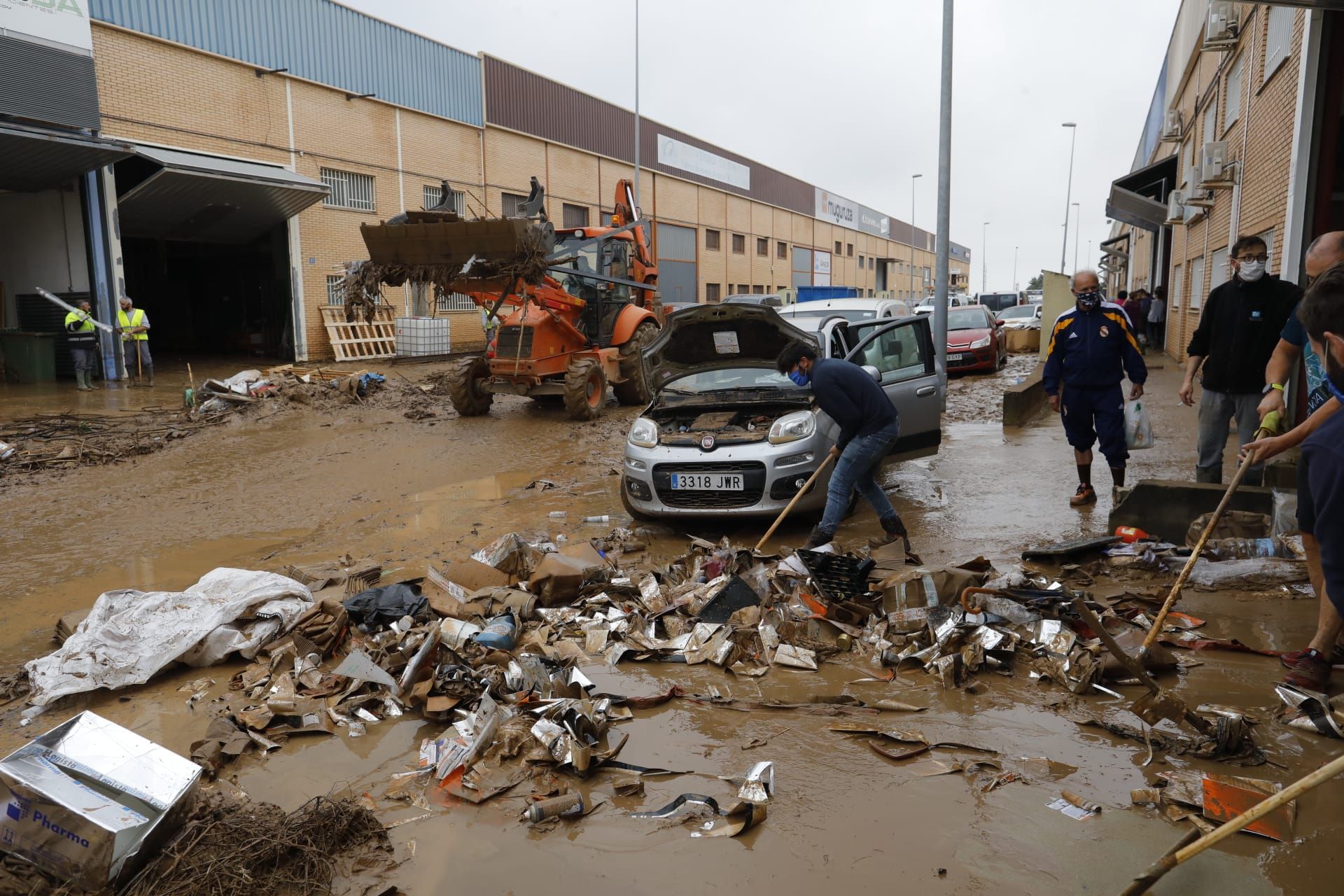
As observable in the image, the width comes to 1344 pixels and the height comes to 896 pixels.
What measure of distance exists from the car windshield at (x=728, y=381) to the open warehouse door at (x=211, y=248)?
563 inches

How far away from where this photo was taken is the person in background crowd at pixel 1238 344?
5965 millimetres

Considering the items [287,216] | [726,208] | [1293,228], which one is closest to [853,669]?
[1293,228]

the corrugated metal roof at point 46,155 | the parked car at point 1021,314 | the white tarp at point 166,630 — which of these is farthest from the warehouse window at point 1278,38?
the parked car at point 1021,314

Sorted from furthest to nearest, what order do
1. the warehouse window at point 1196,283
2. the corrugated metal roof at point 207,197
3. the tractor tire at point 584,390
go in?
1. the corrugated metal roof at point 207,197
2. the warehouse window at point 1196,283
3. the tractor tire at point 584,390

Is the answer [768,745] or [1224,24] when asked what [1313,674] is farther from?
[1224,24]

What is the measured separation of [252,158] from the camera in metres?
21.0

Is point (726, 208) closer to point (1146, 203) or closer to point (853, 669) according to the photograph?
point (1146, 203)

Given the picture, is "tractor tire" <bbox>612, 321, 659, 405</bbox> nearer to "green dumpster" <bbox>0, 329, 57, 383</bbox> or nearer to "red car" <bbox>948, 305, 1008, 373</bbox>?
"red car" <bbox>948, 305, 1008, 373</bbox>

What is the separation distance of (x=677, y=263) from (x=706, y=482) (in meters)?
33.7

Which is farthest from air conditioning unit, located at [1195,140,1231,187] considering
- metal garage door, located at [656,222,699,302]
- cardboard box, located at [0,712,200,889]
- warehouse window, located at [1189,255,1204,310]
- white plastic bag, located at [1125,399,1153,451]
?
metal garage door, located at [656,222,699,302]

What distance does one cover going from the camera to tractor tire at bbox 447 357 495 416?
13.9m

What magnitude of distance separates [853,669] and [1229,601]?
231 cm

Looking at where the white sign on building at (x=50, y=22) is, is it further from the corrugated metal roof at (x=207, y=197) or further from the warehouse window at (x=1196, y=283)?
the warehouse window at (x=1196, y=283)

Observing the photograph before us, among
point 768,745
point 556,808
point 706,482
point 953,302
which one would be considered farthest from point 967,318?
point 556,808
